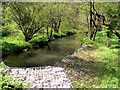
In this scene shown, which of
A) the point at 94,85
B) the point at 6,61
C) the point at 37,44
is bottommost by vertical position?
the point at 37,44

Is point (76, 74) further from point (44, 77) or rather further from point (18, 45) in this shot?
point (18, 45)

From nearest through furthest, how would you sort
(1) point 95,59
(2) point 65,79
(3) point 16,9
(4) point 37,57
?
(2) point 65,79, (1) point 95,59, (4) point 37,57, (3) point 16,9

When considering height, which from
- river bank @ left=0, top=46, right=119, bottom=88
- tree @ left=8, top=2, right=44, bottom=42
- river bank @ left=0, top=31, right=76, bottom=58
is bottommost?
river bank @ left=0, top=31, right=76, bottom=58

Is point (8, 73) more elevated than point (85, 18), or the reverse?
point (8, 73)

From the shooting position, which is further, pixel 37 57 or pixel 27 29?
pixel 27 29

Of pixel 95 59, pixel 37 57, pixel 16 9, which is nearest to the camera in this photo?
A: pixel 95 59

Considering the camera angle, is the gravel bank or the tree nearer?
the gravel bank

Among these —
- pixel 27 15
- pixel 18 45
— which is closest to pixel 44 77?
pixel 18 45

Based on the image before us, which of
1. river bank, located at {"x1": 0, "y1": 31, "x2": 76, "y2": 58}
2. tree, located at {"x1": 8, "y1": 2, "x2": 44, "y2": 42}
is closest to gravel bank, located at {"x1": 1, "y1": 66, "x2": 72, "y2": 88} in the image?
river bank, located at {"x1": 0, "y1": 31, "x2": 76, "y2": 58}

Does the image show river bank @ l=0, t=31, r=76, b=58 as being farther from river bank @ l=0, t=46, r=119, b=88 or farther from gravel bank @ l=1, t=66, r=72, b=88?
gravel bank @ l=1, t=66, r=72, b=88

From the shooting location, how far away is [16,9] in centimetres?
2692

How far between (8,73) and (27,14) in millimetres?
16787

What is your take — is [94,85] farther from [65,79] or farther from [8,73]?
[8,73]

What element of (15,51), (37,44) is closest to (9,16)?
(37,44)
